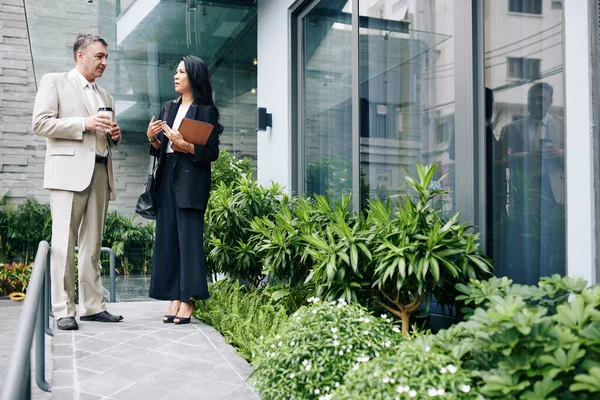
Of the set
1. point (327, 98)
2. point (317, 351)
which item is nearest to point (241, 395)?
point (317, 351)

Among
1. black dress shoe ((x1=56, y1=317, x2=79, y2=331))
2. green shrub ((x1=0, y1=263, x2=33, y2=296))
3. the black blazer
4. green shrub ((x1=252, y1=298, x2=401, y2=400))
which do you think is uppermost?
the black blazer

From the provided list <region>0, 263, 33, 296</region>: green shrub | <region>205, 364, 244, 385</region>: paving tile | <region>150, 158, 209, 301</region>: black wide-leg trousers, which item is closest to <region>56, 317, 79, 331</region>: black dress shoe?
<region>150, 158, 209, 301</region>: black wide-leg trousers

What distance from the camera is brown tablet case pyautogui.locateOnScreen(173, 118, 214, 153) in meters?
4.12

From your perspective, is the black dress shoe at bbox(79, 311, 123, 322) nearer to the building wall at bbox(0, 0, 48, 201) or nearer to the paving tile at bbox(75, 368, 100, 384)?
the paving tile at bbox(75, 368, 100, 384)

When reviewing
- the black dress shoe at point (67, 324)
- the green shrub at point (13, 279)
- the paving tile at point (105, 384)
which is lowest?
the green shrub at point (13, 279)

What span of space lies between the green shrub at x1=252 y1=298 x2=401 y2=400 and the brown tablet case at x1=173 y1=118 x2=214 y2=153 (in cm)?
183

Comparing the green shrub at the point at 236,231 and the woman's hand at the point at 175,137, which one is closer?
the woman's hand at the point at 175,137

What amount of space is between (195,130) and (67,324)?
60.6 inches

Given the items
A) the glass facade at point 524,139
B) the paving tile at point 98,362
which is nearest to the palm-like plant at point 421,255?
the glass facade at point 524,139

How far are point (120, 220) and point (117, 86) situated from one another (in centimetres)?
290

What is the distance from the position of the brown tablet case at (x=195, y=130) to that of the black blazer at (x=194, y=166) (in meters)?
0.05

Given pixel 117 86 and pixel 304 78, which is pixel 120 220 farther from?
pixel 304 78

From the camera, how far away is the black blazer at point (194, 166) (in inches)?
168

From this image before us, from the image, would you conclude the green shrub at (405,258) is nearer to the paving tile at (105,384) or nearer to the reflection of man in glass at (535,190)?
the reflection of man in glass at (535,190)
